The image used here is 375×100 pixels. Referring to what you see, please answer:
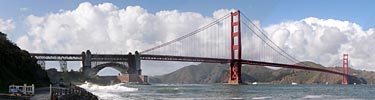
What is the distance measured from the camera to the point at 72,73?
144 m

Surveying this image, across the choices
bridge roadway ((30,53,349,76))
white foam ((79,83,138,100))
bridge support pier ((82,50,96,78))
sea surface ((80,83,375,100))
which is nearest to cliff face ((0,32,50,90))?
white foam ((79,83,138,100))

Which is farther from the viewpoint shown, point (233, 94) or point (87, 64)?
point (87, 64)

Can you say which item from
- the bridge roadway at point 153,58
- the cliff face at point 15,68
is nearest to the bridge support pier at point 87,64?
the bridge roadway at point 153,58

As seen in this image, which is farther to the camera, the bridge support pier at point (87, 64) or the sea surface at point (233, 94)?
the bridge support pier at point (87, 64)

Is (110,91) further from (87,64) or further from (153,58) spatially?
(87,64)

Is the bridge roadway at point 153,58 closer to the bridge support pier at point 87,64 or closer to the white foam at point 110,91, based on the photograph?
the bridge support pier at point 87,64

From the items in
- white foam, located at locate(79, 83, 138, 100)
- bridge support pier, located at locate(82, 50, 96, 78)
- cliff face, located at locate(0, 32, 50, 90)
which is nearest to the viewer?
cliff face, located at locate(0, 32, 50, 90)

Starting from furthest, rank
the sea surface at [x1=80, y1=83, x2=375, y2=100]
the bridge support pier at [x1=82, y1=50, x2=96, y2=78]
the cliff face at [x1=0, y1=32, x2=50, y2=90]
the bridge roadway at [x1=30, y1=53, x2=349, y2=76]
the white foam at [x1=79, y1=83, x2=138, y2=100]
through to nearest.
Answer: the bridge support pier at [x1=82, y1=50, x2=96, y2=78], the bridge roadway at [x1=30, y1=53, x2=349, y2=76], the white foam at [x1=79, y1=83, x2=138, y2=100], the sea surface at [x1=80, y1=83, x2=375, y2=100], the cliff face at [x1=0, y1=32, x2=50, y2=90]

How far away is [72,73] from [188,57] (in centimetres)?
4294

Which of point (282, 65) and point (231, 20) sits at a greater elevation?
point (231, 20)

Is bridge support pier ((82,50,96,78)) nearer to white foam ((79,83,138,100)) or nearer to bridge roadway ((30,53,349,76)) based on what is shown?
bridge roadway ((30,53,349,76))

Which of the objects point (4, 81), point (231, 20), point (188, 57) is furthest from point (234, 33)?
point (4, 81)

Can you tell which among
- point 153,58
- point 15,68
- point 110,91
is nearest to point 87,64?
point 153,58

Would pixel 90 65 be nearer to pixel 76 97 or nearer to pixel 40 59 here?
pixel 40 59
